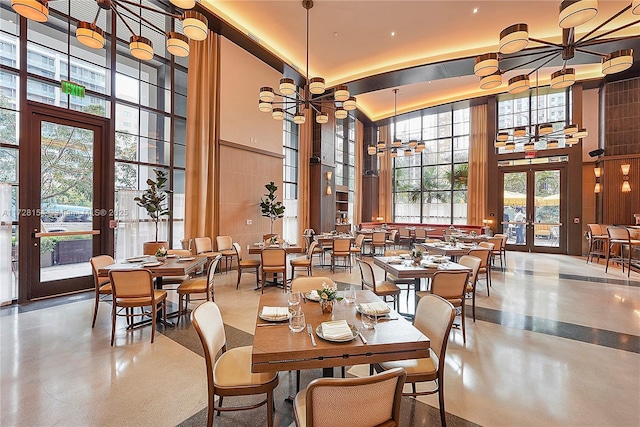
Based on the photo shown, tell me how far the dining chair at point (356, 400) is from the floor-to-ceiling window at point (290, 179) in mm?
8439

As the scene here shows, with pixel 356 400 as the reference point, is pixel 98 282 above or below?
below

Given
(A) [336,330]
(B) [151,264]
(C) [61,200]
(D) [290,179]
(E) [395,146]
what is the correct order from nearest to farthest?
1. (A) [336,330]
2. (B) [151,264]
3. (C) [61,200]
4. (E) [395,146]
5. (D) [290,179]

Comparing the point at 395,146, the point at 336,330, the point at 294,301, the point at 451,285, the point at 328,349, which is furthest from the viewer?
the point at 395,146

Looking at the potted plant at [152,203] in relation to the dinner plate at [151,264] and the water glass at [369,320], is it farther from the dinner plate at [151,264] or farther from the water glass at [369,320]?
the water glass at [369,320]

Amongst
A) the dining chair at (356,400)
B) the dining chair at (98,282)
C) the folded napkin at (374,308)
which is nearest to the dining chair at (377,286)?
the folded napkin at (374,308)

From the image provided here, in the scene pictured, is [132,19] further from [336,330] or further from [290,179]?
A: [290,179]

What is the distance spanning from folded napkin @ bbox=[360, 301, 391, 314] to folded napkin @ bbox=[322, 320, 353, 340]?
207mm

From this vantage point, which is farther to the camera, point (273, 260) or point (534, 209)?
point (534, 209)

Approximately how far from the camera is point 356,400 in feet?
4.02

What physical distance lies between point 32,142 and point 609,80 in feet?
47.9

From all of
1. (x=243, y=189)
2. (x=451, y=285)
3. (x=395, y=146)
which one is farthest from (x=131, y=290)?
(x=395, y=146)

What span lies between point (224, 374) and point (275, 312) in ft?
1.60

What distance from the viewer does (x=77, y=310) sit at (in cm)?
434

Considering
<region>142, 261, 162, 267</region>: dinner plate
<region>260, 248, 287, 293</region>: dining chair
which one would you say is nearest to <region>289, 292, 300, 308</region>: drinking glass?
<region>142, 261, 162, 267</region>: dinner plate
